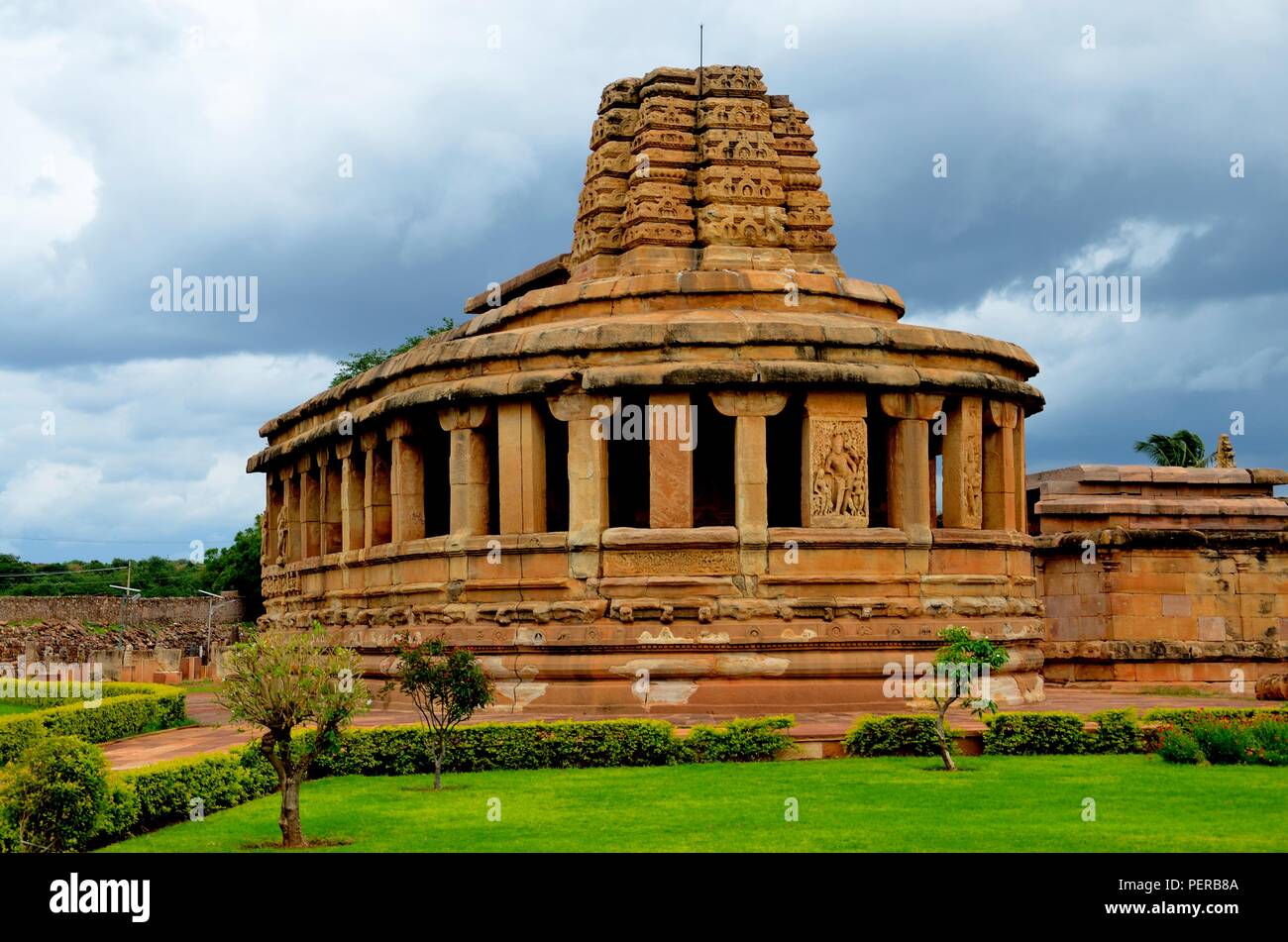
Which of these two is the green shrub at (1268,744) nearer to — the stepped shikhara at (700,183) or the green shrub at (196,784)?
the green shrub at (196,784)

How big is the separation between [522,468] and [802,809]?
9.53 metres

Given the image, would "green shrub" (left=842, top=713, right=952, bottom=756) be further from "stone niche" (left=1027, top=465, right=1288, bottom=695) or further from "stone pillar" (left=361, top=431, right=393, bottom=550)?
"stone pillar" (left=361, top=431, right=393, bottom=550)

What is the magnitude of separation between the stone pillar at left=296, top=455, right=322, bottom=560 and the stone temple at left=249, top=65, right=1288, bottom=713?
8.45 ft

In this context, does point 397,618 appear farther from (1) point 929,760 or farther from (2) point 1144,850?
(2) point 1144,850

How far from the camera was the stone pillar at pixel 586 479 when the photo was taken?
19781 millimetres

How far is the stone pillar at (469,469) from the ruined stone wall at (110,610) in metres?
40.4

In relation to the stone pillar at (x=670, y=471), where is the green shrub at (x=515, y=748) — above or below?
below

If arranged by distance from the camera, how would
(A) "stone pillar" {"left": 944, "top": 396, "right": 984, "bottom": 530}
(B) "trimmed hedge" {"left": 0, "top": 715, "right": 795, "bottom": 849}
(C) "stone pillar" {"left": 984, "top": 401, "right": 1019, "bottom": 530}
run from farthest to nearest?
1. (C) "stone pillar" {"left": 984, "top": 401, "right": 1019, "bottom": 530}
2. (A) "stone pillar" {"left": 944, "top": 396, "right": 984, "bottom": 530}
3. (B) "trimmed hedge" {"left": 0, "top": 715, "right": 795, "bottom": 849}

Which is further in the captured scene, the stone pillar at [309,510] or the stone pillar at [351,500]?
the stone pillar at [309,510]

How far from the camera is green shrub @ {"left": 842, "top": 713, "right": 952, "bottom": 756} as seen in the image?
15.6 meters

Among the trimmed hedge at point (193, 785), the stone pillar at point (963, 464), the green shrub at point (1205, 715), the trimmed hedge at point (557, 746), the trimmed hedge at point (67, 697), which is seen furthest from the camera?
the trimmed hedge at point (67, 697)

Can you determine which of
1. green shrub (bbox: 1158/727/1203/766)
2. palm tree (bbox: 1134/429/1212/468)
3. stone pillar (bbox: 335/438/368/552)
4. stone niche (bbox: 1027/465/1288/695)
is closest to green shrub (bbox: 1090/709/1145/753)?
green shrub (bbox: 1158/727/1203/766)

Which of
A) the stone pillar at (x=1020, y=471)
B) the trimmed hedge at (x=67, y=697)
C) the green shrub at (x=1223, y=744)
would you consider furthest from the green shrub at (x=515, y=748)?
the stone pillar at (x=1020, y=471)
